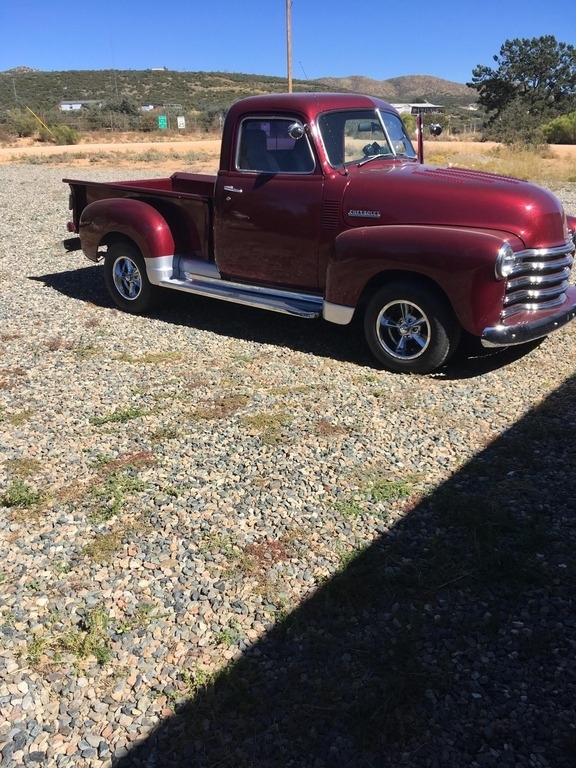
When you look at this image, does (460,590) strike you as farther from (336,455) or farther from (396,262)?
(396,262)

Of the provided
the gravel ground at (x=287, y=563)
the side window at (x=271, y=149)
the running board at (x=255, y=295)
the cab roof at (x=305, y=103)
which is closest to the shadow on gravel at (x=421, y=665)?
the gravel ground at (x=287, y=563)

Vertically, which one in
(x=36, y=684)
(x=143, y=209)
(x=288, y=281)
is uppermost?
(x=143, y=209)

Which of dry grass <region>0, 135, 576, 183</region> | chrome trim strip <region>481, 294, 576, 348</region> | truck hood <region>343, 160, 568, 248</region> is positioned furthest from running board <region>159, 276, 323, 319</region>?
dry grass <region>0, 135, 576, 183</region>

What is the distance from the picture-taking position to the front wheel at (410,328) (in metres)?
5.28

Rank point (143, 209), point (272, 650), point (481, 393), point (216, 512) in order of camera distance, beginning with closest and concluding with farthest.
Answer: point (272, 650) < point (216, 512) < point (481, 393) < point (143, 209)

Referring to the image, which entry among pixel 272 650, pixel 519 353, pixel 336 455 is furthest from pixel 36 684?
pixel 519 353

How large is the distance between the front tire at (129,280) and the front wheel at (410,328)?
2758 millimetres

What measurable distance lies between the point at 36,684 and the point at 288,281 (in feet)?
14.0

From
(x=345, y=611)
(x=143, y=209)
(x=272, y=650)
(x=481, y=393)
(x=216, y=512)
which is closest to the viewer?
(x=272, y=650)

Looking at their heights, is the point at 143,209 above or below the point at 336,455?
above

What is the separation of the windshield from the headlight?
1.79 meters

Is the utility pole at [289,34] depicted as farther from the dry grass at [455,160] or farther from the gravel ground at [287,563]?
the gravel ground at [287,563]

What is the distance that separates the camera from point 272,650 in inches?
109

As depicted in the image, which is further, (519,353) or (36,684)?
(519,353)
